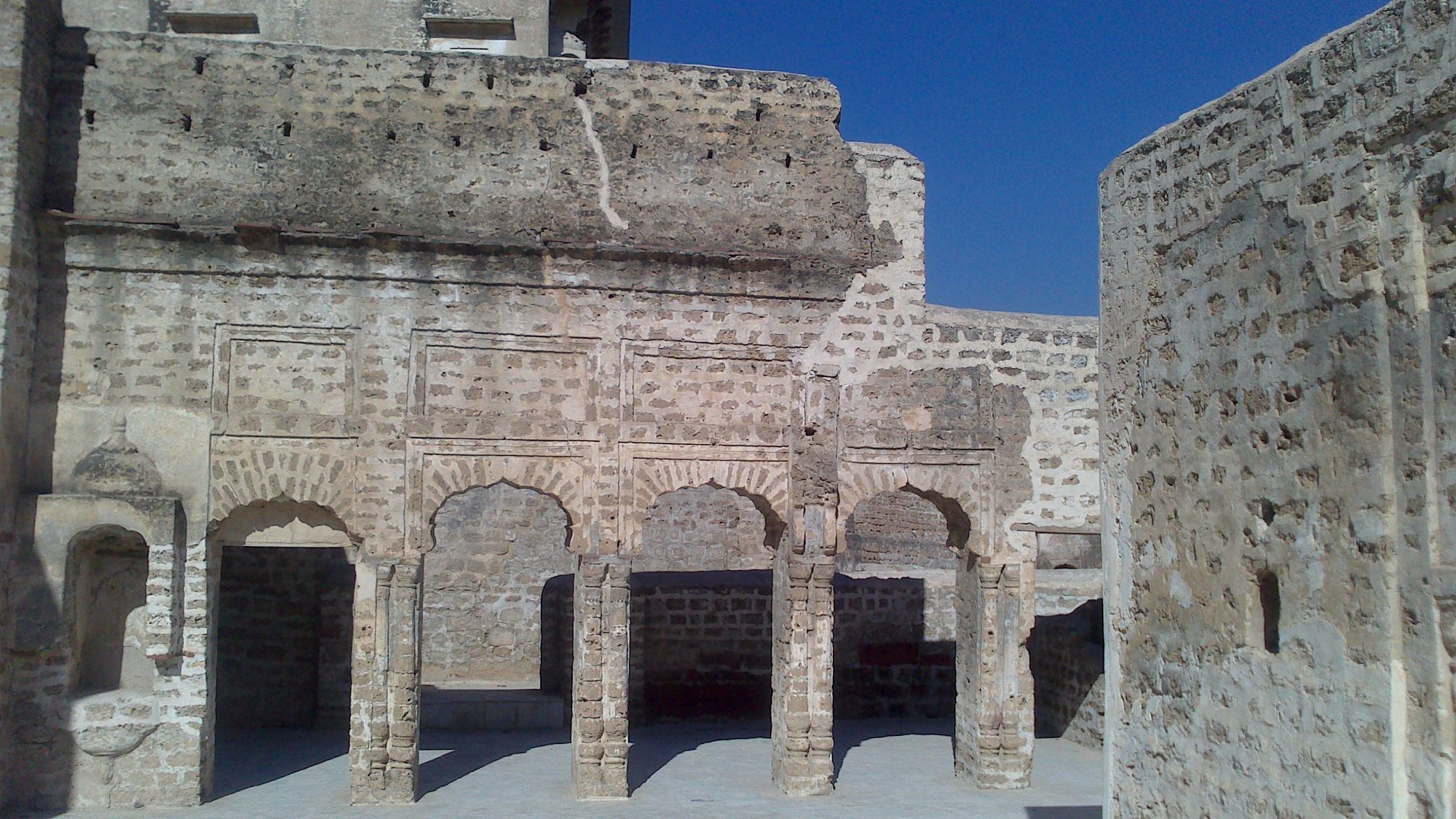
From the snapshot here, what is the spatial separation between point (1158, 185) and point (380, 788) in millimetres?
7682

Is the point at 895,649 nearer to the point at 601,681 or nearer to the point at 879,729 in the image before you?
the point at 879,729

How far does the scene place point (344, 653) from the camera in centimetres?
1366

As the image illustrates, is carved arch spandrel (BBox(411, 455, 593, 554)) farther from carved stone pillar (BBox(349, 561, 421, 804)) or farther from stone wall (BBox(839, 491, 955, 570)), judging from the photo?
stone wall (BBox(839, 491, 955, 570))

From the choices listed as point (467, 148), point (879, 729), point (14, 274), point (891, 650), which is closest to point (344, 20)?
point (467, 148)

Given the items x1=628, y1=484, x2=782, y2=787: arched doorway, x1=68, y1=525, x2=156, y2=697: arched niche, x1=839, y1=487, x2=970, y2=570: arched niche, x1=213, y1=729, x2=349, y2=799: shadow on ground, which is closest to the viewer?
x1=68, y1=525, x2=156, y2=697: arched niche

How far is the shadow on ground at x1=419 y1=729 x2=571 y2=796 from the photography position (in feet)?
37.6

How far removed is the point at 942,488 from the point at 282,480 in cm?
550

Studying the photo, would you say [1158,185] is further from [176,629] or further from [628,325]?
[176,629]

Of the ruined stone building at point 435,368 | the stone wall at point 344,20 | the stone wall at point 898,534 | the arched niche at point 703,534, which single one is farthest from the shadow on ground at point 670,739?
the stone wall at point 344,20

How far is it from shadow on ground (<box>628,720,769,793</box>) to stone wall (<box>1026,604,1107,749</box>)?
3012 mm

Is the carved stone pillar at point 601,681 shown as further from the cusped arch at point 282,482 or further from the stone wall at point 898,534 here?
the stone wall at point 898,534

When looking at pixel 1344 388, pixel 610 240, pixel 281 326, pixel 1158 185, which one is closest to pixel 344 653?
pixel 281 326

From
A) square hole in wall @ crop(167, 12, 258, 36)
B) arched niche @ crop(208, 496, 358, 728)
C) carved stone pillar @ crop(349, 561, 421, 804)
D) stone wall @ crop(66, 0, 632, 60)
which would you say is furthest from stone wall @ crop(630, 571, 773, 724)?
square hole in wall @ crop(167, 12, 258, 36)

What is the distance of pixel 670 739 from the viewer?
13.2m
